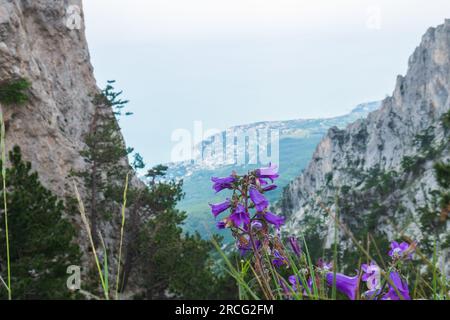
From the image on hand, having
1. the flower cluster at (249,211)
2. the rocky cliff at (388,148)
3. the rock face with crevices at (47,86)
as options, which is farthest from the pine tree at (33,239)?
the rocky cliff at (388,148)

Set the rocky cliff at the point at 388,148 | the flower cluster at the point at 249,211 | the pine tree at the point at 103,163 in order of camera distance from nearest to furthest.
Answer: the flower cluster at the point at 249,211, the pine tree at the point at 103,163, the rocky cliff at the point at 388,148

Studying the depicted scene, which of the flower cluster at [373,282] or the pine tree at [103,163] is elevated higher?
the flower cluster at [373,282]

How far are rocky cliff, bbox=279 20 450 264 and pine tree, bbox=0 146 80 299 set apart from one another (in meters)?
73.6

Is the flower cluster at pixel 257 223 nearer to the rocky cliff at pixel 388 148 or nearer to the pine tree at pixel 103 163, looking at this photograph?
the pine tree at pixel 103 163

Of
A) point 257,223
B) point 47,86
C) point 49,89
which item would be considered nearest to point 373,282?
point 257,223

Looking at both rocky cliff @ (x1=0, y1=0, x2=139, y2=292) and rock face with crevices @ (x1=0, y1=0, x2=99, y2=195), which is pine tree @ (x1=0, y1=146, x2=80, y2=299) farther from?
rock face with crevices @ (x1=0, y1=0, x2=99, y2=195)

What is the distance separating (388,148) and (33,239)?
378 feet

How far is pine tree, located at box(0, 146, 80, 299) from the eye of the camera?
1407 centimetres

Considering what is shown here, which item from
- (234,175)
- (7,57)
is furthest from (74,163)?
(234,175)

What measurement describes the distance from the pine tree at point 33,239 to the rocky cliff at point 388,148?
73616 millimetres

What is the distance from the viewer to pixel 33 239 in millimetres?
14672

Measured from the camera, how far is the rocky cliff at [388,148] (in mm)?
91875

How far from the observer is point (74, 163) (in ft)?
112

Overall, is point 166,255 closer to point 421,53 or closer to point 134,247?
point 134,247
